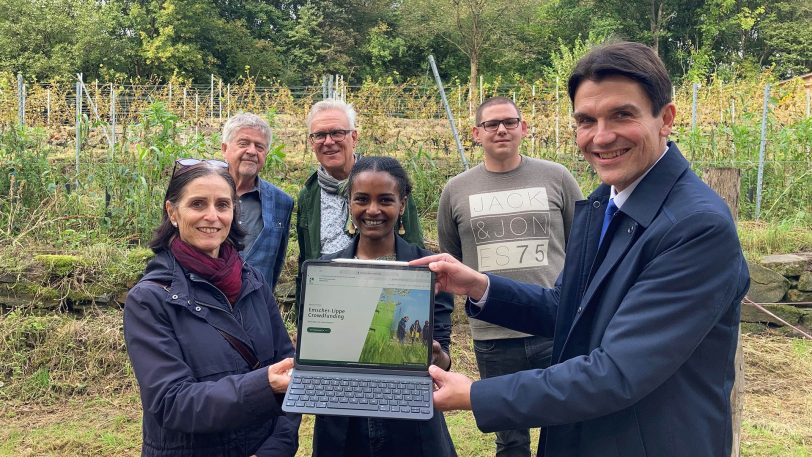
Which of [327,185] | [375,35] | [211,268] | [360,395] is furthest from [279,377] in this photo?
[375,35]

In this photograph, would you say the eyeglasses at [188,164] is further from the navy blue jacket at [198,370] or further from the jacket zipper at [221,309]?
the jacket zipper at [221,309]

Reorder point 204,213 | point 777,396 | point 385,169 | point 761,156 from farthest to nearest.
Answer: point 761,156 < point 777,396 < point 385,169 < point 204,213

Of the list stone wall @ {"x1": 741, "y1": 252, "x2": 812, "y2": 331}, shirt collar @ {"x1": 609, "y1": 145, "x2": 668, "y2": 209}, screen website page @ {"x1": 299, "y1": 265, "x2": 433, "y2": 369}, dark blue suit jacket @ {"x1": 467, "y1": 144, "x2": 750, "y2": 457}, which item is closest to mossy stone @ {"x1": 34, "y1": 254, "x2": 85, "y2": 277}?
screen website page @ {"x1": 299, "y1": 265, "x2": 433, "y2": 369}

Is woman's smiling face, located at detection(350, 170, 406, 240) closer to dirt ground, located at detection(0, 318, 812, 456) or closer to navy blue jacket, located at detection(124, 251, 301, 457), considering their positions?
navy blue jacket, located at detection(124, 251, 301, 457)

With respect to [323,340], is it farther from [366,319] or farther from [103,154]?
[103,154]

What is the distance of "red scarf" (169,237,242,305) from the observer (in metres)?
2.03

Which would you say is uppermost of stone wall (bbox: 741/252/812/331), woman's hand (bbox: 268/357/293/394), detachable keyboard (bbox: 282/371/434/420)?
woman's hand (bbox: 268/357/293/394)

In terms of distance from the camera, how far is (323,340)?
1.96 m

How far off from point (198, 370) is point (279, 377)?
0.87ft

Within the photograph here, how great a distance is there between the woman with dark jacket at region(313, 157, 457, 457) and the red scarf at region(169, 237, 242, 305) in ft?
1.74

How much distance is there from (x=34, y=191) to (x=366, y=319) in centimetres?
548

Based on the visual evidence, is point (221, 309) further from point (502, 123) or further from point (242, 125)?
point (502, 123)

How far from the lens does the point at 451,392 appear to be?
5.64ft

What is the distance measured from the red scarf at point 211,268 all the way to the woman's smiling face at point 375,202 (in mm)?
564
